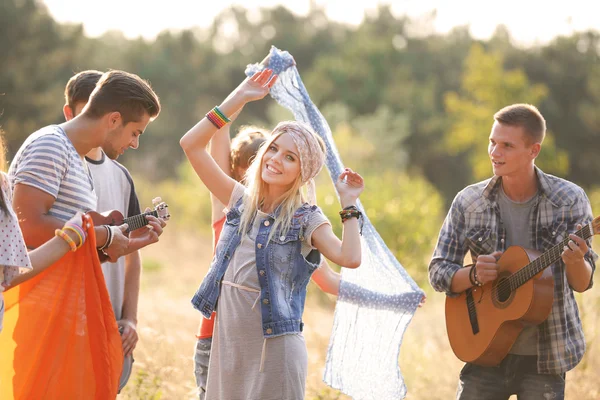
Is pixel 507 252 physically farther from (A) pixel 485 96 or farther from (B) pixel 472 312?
(A) pixel 485 96

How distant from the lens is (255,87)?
12.8 ft

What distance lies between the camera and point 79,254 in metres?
3.50

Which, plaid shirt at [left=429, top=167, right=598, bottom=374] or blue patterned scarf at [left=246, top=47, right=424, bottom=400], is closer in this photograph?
plaid shirt at [left=429, top=167, right=598, bottom=374]

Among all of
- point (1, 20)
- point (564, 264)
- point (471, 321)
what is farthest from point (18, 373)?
point (1, 20)

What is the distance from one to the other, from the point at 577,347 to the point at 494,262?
0.59 metres

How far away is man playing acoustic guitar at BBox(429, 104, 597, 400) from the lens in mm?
3918

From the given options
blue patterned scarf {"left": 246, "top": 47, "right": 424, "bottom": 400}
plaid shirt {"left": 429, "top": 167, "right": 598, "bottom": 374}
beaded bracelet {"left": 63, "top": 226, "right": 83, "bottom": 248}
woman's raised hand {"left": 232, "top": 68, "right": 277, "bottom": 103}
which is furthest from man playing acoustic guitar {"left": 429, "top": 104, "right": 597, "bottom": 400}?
beaded bracelet {"left": 63, "top": 226, "right": 83, "bottom": 248}

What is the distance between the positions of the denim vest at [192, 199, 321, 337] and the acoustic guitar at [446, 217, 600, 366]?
1117mm

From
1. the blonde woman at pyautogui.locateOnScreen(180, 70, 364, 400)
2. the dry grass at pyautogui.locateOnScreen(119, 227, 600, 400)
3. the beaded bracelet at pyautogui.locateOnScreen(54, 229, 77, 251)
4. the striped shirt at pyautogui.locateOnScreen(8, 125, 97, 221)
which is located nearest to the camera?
the beaded bracelet at pyautogui.locateOnScreen(54, 229, 77, 251)

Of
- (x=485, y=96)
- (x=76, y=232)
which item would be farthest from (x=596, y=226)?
(x=485, y=96)

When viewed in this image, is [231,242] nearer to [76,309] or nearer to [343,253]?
[343,253]

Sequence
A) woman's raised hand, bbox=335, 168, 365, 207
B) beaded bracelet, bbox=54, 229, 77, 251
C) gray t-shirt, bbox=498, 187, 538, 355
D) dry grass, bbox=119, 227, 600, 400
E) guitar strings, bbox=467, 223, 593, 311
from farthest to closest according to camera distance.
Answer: dry grass, bbox=119, 227, 600, 400
gray t-shirt, bbox=498, 187, 538, 355
guitar strings, bbox=467, 223, 593, 311
woman's raised hand, bbox=335, 168, 365, 207
beaded bracelet, bbox=54, 229, 77, 251

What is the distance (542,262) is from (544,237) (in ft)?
0.70

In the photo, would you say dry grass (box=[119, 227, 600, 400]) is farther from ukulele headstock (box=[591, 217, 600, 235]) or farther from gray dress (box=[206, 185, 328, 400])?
ukulele headstock (box=[591, 217, 600, 235])
